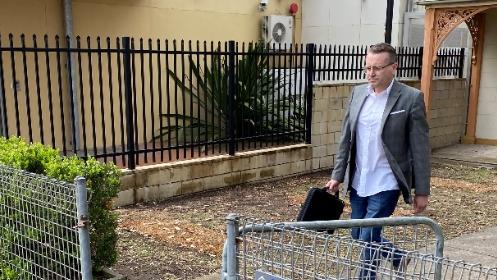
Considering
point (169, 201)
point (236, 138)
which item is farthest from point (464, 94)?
point (169, 201)

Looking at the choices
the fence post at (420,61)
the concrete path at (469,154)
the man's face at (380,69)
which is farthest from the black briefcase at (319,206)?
the fence post at (420,61)

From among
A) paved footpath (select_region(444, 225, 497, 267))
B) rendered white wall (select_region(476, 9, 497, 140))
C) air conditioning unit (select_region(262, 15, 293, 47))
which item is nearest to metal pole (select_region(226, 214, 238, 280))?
paved footpath (select_region(444, 225, 497, 267))

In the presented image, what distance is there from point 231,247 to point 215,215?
13.7ft

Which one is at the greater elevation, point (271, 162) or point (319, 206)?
point (319, 206)

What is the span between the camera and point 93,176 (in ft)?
12.3

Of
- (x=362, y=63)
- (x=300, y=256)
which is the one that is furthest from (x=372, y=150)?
(x=362, y=63)

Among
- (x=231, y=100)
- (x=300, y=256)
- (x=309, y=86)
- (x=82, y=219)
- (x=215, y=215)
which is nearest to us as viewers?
→ (x=300, y=256)

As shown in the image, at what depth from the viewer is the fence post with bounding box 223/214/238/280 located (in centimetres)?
197

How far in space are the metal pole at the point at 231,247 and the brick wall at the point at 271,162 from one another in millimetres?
4523

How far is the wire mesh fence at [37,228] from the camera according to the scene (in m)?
2.97

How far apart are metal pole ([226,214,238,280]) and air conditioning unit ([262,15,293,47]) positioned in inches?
373

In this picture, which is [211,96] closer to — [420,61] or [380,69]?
[420,61]

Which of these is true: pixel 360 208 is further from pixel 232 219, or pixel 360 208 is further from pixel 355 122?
pixel 232 219

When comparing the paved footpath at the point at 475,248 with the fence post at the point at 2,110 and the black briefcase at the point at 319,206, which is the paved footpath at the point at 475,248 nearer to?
the black briefcase at the point at 319,206
